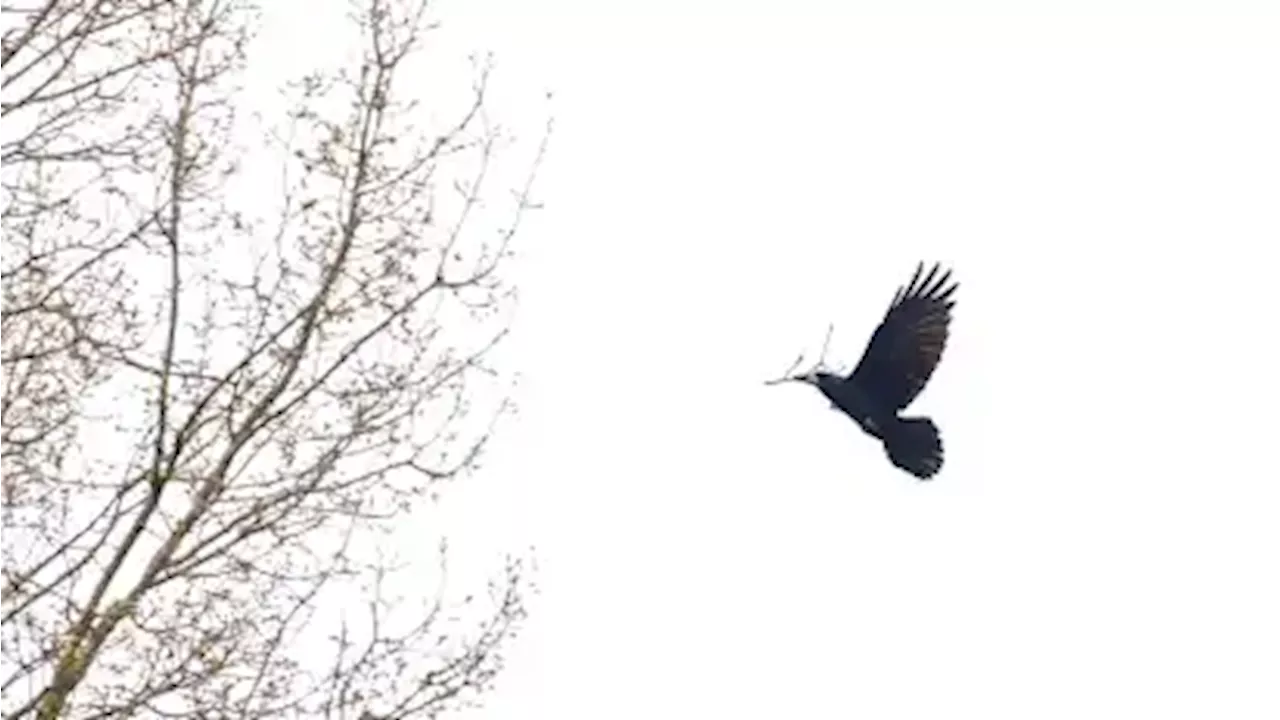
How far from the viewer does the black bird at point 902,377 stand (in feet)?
35.0

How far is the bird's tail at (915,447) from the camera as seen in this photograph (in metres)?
10.6

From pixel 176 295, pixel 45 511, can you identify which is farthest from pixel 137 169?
pixel 45 511

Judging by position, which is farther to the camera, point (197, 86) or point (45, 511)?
point (197, 86)

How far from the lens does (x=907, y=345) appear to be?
36.1ft

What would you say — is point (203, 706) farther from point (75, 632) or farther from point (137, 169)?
point (137, 169)

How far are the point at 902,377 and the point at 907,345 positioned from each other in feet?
0.49

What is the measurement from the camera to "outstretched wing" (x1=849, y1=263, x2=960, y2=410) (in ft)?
Result: 35.7

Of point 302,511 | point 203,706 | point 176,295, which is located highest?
point 176,295

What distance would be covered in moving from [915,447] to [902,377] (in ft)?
Result: 1.19

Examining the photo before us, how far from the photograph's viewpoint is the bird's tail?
10.6 m

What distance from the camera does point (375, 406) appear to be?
967cm

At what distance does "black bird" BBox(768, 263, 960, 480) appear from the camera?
35.0ft

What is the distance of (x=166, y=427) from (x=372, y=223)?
107 cm

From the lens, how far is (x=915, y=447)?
1066 centimetres
